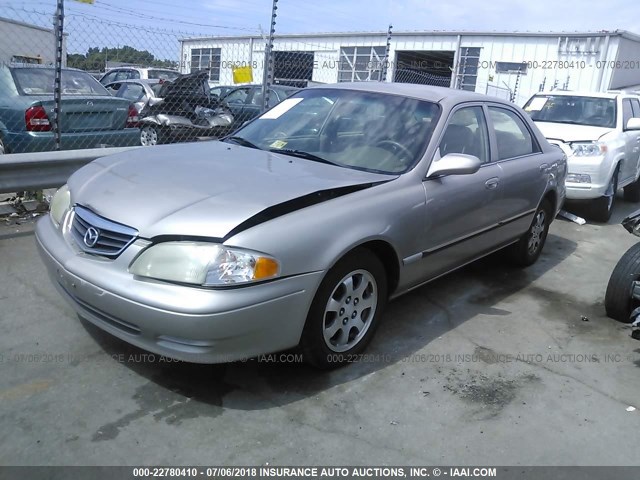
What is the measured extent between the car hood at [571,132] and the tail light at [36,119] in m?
6.53

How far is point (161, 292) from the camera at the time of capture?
2.59 meters

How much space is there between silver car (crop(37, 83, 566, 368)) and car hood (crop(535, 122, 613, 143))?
3539 millimetres

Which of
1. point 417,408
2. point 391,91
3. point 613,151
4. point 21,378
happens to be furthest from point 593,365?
point 613,151

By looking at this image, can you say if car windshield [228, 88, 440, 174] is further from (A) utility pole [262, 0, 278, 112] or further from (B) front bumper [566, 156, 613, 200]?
(B) front bumper [566, 156, 613, 200]

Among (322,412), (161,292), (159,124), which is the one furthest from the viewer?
(159,124)

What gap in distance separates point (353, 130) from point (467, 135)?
94 cm

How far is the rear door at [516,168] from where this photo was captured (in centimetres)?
453

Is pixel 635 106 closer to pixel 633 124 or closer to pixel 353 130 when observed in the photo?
pixel 633 124

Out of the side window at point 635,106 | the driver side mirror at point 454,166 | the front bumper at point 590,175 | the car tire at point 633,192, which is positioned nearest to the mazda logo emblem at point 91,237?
the driver side mirror at point 454,166

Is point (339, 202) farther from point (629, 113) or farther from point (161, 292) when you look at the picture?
point (629, 113)

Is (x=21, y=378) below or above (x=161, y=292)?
below

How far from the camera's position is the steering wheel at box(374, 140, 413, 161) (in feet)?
12.2

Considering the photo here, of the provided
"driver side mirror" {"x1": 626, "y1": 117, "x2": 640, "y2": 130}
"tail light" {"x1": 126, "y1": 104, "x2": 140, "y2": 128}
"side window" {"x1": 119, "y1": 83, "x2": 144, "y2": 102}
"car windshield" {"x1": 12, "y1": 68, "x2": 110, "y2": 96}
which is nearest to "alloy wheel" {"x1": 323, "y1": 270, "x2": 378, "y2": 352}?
"car windshield" {"x1": 12, "y1": 68, "x2": 110, "y2": 96}

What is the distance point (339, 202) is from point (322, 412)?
44.0 inches
